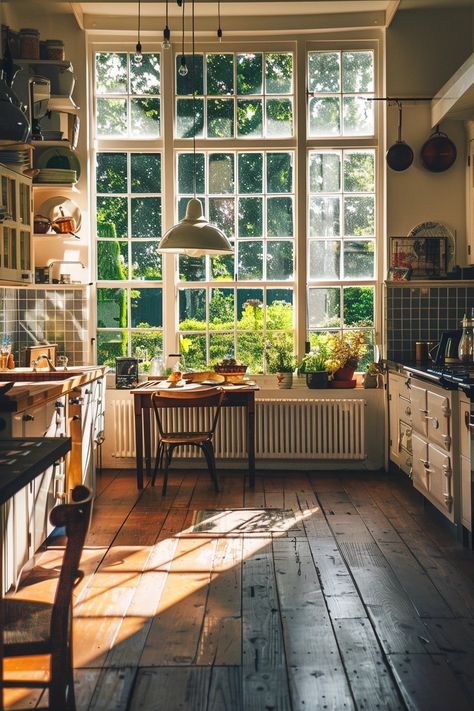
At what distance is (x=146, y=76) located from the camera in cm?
720

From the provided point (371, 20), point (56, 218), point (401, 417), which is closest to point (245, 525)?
point (401, 417)

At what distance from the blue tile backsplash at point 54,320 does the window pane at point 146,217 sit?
2.53ft

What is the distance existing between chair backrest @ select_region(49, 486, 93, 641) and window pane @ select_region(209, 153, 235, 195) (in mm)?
5405

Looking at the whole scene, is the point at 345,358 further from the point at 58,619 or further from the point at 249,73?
the point at 58,619

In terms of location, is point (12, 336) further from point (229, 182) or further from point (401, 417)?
point (401, 417)

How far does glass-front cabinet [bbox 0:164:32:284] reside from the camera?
5215 millimetres

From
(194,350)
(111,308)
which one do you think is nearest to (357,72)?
(194,350)

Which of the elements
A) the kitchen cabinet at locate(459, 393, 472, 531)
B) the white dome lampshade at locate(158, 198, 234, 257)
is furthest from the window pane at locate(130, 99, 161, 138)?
the kitchen cabinet at locate(459, 393, 472, 531)

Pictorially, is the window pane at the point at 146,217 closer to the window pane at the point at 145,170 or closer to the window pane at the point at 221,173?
the window pane at the point at 145,170

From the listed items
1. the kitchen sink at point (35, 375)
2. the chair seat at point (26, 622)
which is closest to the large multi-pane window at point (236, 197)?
the kitchen sink at point (35, 375)

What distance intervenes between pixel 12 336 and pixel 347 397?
289 cm

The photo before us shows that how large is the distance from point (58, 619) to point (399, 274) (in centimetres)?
532

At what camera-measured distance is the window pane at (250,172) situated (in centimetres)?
724

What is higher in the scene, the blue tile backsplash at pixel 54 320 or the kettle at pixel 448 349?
the blue tile backsplash at pixel 54 320
